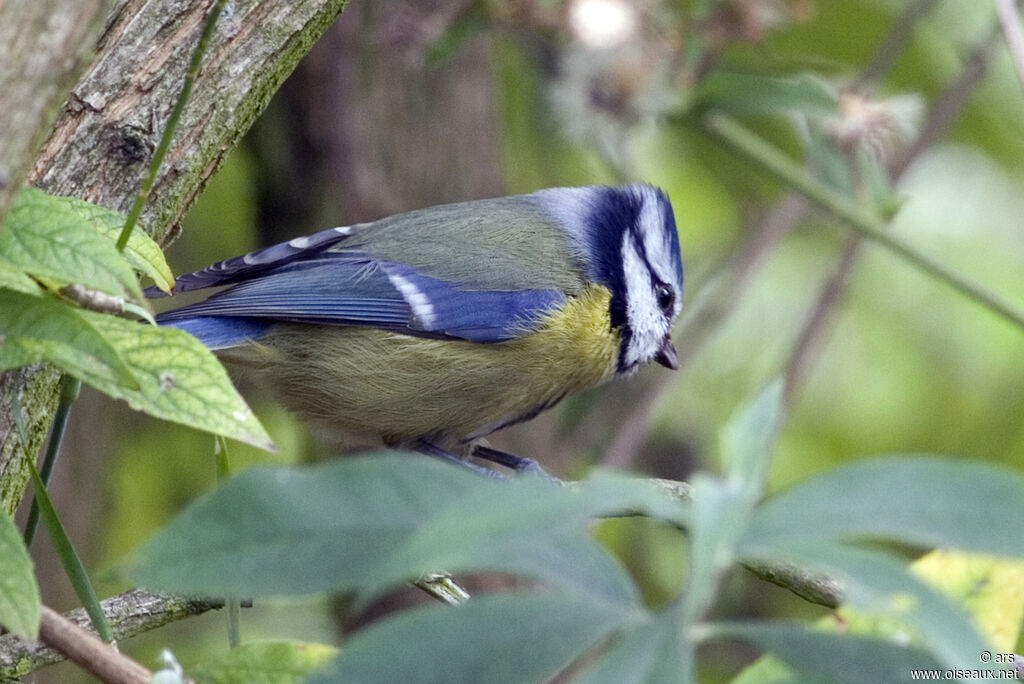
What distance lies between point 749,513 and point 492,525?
0.50 ft

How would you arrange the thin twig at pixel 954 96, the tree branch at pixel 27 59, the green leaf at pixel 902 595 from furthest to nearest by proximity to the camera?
the thin twig at pixel 954 96, the tree branch at pixel 27 59, the green leaf at pixel 902 595

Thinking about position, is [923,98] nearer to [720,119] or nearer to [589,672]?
[720,119]

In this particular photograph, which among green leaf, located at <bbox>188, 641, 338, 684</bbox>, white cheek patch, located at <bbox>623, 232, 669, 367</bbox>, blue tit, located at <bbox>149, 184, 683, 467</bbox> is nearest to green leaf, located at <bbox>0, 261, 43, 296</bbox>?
green leaf, located at <bbox>188, 641, 338, 684</bbox>

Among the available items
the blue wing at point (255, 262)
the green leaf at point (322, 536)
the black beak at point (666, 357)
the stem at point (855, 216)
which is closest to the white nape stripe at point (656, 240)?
the black beak at point (666, 357)

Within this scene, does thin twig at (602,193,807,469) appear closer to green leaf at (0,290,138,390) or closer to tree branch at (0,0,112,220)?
green leaf at (0,290,138,390)

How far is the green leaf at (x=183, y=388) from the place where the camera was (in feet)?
3.03

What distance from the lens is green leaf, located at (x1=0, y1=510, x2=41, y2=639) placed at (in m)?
0.80

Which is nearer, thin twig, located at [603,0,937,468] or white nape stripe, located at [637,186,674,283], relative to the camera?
white nape stripe, located at [637,186,674,283]

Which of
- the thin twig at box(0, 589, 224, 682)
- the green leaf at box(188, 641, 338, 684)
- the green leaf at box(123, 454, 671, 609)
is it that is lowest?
the thin twig at box(0, 589, 224, 682)

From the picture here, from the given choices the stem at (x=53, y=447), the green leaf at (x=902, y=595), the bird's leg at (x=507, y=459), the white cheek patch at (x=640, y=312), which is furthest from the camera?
the white cheek patch at (x=640, y=312)

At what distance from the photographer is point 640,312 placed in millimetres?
2434

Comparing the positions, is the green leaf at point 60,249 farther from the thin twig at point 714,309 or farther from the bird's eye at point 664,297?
the thin twig at point 714,309

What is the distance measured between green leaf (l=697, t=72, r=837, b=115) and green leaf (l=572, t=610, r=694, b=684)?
6.25ft

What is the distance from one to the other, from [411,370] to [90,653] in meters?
1.46
